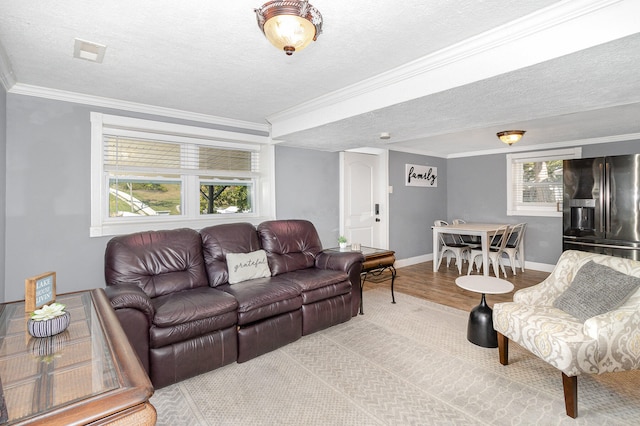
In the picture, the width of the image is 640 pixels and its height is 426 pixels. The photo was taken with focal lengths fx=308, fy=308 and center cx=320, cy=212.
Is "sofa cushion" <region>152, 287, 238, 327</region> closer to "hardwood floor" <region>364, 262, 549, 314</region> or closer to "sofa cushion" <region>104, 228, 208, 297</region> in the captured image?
"sofa cushion" <region>104, 228, 208, 297</region>

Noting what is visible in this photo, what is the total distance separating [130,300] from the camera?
2.03 meters

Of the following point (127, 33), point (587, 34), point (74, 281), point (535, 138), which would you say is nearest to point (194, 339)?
point (74, 281)

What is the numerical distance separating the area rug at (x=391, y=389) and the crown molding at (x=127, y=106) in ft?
8.81

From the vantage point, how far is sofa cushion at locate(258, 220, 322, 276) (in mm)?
3434

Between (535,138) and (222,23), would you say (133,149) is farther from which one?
(535,138)

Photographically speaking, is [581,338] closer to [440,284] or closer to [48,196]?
[440,284]

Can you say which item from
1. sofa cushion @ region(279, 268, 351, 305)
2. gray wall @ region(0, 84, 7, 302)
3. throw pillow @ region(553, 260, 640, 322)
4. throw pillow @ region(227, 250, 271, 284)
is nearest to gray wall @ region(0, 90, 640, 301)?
gray wall @ region(0, 84, 7, 302)

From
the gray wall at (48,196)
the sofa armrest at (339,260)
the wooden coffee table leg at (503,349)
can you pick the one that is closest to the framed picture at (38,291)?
the gray wall at (48,196)

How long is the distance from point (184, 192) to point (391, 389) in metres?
3.02

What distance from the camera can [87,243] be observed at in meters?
3.00

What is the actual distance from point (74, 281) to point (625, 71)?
4644 millimetres

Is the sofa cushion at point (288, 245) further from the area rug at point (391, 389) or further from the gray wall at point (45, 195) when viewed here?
the gray wall at point (45, 195)

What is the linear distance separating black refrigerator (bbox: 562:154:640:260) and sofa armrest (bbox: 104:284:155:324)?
532cm

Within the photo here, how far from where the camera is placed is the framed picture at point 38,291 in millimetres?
1467
